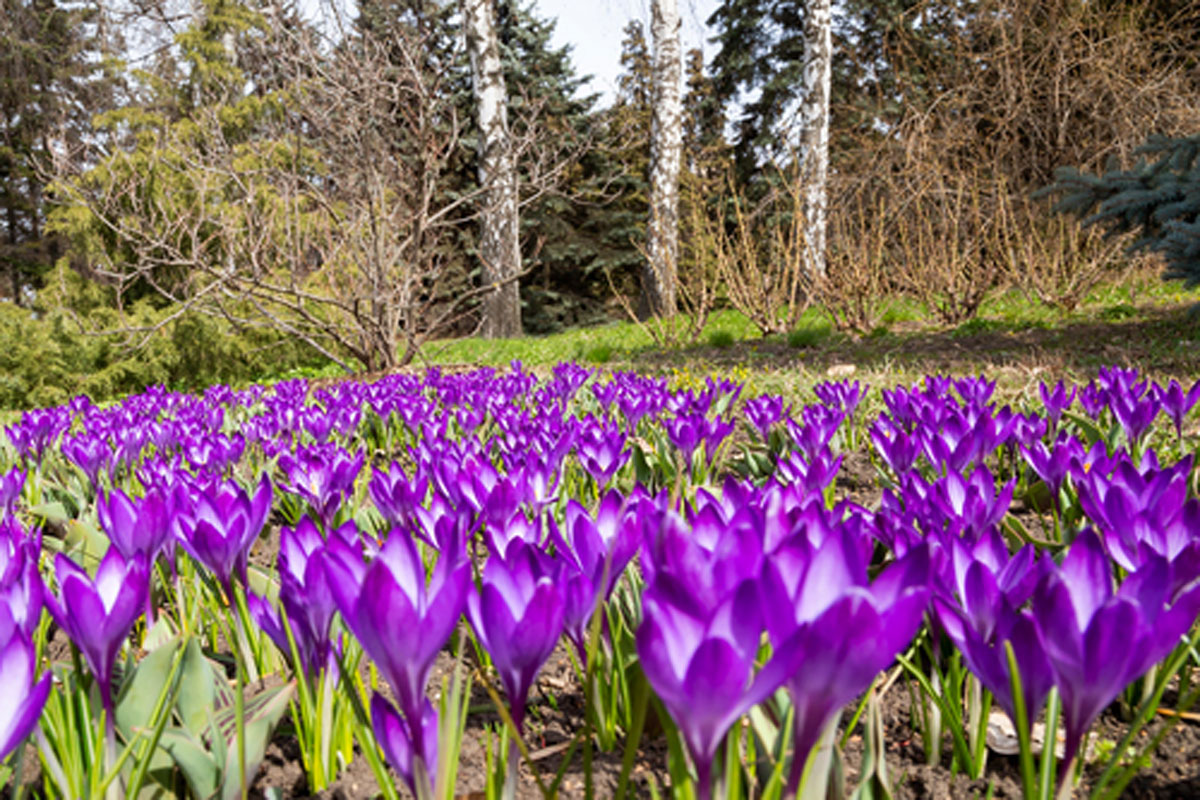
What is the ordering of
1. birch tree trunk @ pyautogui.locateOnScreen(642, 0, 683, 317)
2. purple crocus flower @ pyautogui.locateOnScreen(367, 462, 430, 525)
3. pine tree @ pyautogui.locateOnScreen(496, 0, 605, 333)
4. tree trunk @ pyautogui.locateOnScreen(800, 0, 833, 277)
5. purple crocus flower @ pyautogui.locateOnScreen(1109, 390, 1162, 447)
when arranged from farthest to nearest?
pine tree @ pyautogui.locateOnScreen(496, 0, 605, 333)
birch tree trunk @ pyautogui.locateOnScreen(642, 0, 683, 317)
tree trunk @ pyautogui.locateOnScreen(800, 0, 833, 277)
purple crocus flower @ pyautogui.locateOnScreen(1109, 390, 1162, 447)
purple crocus flower @ pyautogui.locateOnScreen(367, 462, 430, 525)

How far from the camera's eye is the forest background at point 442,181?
6801 millimetres

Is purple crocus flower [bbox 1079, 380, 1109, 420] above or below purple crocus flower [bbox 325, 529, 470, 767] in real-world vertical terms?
below

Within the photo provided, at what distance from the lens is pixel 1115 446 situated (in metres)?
1.95

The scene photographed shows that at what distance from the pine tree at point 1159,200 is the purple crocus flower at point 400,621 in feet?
16.3

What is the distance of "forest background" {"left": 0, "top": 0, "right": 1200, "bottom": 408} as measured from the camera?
6801 mm

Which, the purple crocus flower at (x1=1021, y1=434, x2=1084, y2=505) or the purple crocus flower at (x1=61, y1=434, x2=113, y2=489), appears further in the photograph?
the purple crocus flower at (x1=61, y1=434, x2=113, y2=489)

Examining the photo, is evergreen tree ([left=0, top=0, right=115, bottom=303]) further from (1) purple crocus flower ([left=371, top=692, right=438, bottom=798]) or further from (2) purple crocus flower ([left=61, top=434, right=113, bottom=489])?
(1) purple crocus flower ([left=371, top=692, right=438, bottom=798])

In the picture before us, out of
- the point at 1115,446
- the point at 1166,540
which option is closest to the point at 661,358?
the point at 1115,446

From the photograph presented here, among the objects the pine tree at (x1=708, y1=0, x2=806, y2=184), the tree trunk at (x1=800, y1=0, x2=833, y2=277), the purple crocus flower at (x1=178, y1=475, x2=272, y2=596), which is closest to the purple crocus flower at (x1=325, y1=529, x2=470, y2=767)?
the purple crocus flower at (x1=178, y1=475, x2=272, y2=596)

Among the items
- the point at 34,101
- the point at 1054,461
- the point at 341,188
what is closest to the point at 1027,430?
the point at 1054,461

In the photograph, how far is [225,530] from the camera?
3.71 feet

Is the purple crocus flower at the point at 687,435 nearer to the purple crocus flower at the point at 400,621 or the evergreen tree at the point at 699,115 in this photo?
the purple crocus flower at the point at 400,621

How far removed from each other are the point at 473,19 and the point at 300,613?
1388 centimetres

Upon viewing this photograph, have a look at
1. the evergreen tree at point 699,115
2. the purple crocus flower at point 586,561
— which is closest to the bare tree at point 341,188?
the purple crocus flower at point 586,561
